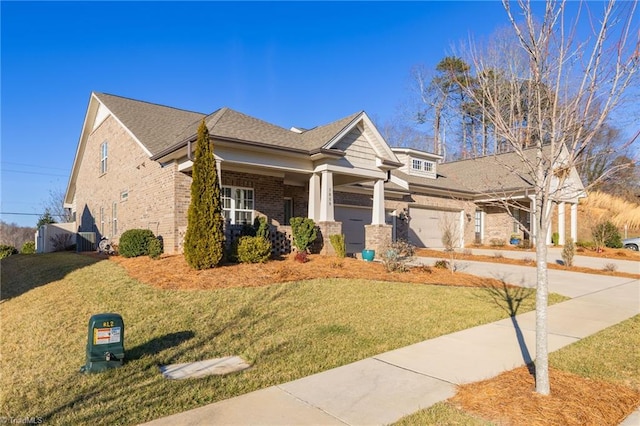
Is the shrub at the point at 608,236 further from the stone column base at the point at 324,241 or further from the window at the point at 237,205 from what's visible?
the window at the point at 237,205

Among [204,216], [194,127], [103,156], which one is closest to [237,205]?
[194,127]

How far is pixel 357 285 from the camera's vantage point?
9.49 meters

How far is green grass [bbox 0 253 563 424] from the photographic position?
4.13 meters

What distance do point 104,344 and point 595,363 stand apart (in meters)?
5.97

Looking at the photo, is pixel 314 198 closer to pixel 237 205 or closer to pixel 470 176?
pixel 237 205

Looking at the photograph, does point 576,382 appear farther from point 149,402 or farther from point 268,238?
point 268,238

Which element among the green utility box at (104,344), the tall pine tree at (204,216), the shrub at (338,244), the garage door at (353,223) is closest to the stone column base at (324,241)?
the shrub at (338,244)

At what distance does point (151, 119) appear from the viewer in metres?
17.0

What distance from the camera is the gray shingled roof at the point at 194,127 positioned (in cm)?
1279

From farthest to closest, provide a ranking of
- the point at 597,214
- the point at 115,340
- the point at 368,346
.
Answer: the point at 597,214
the point at 368,346
the point at 115,340

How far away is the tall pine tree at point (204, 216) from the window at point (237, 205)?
3.81 meters

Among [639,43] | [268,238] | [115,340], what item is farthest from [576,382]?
[268,238]

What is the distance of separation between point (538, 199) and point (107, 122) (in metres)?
19.2

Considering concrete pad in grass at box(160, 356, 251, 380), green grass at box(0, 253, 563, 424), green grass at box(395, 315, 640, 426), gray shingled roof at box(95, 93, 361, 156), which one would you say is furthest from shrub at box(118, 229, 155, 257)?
green grass at box(395, 315, 640, 426)
